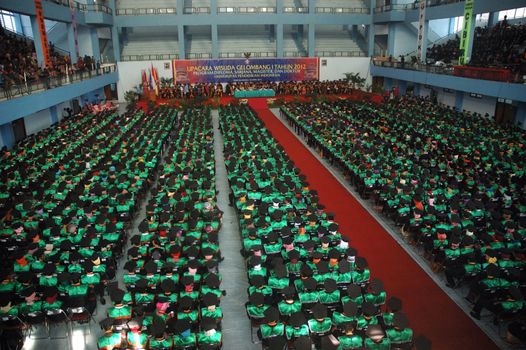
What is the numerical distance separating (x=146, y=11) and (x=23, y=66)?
55.8 feet

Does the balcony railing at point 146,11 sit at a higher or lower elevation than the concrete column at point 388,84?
higher

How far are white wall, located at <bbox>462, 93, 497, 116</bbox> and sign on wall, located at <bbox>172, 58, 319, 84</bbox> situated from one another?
14097mm

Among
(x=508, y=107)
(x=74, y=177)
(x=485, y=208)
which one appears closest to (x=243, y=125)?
(x=74, y=177)

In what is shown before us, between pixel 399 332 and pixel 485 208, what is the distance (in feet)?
20.8

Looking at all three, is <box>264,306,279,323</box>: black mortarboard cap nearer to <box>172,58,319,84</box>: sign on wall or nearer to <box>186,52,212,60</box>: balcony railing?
<box>172,58,319,84</box>: sign on wall

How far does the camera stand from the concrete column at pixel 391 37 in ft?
123

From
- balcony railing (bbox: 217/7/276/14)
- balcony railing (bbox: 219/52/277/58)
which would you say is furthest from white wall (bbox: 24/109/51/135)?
balcony railing (bbox: 217/7/276/14)

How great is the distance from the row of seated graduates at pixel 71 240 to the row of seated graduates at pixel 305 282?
10.2ft

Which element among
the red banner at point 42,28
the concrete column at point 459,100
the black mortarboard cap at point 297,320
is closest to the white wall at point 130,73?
the red banner at point 42,28

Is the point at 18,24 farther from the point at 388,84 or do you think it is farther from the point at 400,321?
the point at 400,321

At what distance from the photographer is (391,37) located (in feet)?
124

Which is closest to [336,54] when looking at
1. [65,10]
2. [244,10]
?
[244,10]

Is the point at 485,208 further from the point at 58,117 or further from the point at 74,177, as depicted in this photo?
the point at 58,117

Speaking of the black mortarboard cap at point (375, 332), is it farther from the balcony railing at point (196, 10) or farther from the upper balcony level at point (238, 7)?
the balcony railing at point (196, 10)
